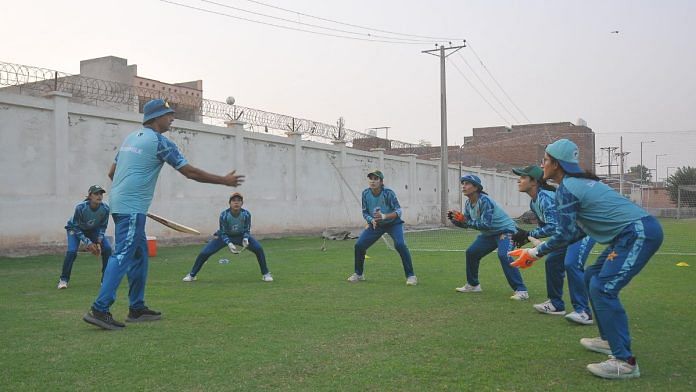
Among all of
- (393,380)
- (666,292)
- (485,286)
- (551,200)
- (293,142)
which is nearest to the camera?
(393,380)

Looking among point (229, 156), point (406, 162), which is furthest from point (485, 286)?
point (406, 162)

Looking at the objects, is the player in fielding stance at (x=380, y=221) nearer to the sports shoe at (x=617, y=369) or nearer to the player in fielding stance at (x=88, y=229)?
the player in fielding stance at (x=88, y=229)

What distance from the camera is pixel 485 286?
9.72 meters

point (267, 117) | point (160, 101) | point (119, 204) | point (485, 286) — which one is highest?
point (267, 117)

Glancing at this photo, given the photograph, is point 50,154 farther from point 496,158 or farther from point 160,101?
point 496,158

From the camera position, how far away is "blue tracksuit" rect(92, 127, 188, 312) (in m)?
6.29

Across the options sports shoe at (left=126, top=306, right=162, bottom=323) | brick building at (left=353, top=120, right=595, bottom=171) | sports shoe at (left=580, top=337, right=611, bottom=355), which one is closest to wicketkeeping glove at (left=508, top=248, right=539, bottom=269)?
sports shoe at (left=580, top=337, right=611, bottom=355)

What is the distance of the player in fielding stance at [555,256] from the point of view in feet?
21.7

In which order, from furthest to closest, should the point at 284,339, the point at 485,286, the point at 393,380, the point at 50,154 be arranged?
the point at 50,154 → the point at 485,286 → the point at 284,339 → the point at 393,380

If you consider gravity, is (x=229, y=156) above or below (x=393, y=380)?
above

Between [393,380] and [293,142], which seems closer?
[393,380]

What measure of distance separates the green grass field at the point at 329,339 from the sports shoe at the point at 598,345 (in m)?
0.08

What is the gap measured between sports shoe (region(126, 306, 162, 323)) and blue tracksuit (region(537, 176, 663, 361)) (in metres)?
4.11

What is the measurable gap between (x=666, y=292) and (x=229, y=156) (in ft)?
55.8
